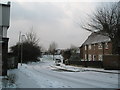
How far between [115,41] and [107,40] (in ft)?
50.4

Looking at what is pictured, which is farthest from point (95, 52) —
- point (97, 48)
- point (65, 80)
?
point (65, 80)

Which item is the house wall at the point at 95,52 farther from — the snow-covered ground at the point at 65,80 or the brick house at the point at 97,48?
the snow-covered ground at the point at 65,80

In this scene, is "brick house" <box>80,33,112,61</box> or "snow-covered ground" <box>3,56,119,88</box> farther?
"brick house" <box>80,33,112,61</box>

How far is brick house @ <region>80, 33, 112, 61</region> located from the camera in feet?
192

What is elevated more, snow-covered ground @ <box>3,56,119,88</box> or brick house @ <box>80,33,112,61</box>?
brick house @ <box>80,33,112,61</box>

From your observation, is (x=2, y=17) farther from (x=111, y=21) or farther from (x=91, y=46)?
(x=91, y=46)

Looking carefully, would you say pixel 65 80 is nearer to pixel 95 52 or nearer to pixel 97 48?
pixel 97 48

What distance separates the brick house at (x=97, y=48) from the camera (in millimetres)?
58494

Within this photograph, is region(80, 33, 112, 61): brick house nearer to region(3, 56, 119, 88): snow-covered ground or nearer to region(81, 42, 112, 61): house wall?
region(81, 42, 112, 61): house wall

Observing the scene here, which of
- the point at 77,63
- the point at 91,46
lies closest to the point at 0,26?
the point at 77,63

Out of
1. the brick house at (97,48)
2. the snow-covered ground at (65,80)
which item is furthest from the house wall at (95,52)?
the snow-covered ground at (65,80)

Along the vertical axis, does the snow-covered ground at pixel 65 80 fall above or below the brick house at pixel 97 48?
below

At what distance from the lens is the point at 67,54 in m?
77.1

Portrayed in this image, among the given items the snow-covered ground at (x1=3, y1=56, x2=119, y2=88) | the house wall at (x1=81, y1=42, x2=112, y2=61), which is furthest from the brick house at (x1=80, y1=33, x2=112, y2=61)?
the snow-covered ground at (x1=3, y1=56, x2=119, y2=88)
